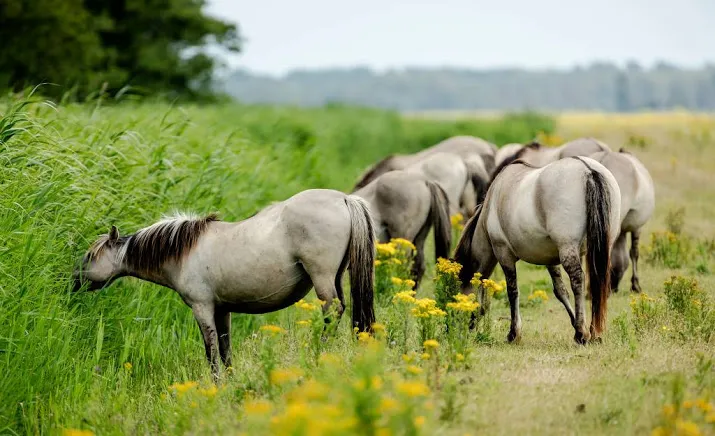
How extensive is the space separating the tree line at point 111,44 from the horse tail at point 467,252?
14.3 m

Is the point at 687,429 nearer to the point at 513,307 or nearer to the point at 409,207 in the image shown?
the point at 513,307

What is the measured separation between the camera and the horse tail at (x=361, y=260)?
272 inches

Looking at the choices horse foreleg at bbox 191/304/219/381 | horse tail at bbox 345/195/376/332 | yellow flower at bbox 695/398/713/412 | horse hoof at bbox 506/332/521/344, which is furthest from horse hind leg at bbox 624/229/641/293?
yellow flower at bbox 695/398/713/412

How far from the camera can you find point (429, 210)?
10578mm

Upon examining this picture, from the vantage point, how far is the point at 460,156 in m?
13.4

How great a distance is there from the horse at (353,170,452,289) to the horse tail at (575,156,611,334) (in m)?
3.44

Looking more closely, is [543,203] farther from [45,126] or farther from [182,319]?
[45,126]

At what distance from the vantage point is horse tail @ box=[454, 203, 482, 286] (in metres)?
8.15

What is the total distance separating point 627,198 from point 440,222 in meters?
2.15

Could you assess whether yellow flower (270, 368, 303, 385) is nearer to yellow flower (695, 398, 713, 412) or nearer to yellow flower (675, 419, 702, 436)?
yellow flower (675, 419, 702, 436)

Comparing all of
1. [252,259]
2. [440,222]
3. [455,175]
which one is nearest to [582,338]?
[252,259]

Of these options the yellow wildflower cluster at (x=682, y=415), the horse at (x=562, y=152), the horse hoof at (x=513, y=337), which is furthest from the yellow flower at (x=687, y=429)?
the horse at (x=562, y=152)

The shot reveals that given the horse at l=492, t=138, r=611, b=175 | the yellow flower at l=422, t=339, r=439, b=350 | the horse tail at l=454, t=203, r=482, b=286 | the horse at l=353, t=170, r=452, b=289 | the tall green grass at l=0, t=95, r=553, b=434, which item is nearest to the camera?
the yellow flower at l=422, t=339, r=439, b=350

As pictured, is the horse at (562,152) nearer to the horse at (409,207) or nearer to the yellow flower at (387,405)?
the horse at (409,207)
